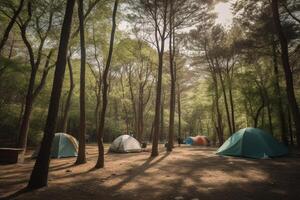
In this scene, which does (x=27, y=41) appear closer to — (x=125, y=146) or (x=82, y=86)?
(x=82, y=86)

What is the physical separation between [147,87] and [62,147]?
53.5ft

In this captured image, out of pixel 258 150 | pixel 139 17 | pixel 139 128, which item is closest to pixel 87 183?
pixel 258 150

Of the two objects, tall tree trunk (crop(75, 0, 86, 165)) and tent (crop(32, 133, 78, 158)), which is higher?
tall tree trunk (crop(75, 0, 86, 165))

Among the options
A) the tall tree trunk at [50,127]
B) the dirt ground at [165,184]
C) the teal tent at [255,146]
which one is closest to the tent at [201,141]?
the teal tent at [255,146]

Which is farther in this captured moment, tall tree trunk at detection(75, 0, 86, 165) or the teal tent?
the teal tent

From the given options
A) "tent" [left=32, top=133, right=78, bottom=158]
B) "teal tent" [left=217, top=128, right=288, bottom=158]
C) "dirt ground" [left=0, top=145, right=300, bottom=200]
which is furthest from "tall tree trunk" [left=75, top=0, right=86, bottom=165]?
"teal tent" [left=217, top=128, right=288, bottom=158]

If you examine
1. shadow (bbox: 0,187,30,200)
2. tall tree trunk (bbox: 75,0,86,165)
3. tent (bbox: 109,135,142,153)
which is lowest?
shadow (bbox: 0,187,30,200)

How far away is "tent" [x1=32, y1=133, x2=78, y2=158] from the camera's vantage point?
14.7 meters

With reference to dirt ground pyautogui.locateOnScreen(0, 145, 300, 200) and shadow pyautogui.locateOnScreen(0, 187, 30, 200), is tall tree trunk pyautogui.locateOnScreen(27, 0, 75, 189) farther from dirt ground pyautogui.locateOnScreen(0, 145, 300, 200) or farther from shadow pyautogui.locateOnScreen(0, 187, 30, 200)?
dirt ground pyautogui.locateOnScreen(0, 145, 300, 200)

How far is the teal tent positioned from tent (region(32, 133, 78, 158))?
10.7 metres

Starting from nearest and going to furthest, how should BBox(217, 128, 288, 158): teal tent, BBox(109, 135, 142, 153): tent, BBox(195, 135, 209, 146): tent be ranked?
BBox(217, 128, 288, 158): teal tent < BBox(109, 135, 142, 153): tent < BBox(195, 135, 209, 146): tent

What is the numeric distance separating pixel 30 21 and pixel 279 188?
1725 centimetres

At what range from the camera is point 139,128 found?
2648 cm

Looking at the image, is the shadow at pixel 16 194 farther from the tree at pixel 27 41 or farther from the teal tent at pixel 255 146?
the teal tent at pixel 255 146
